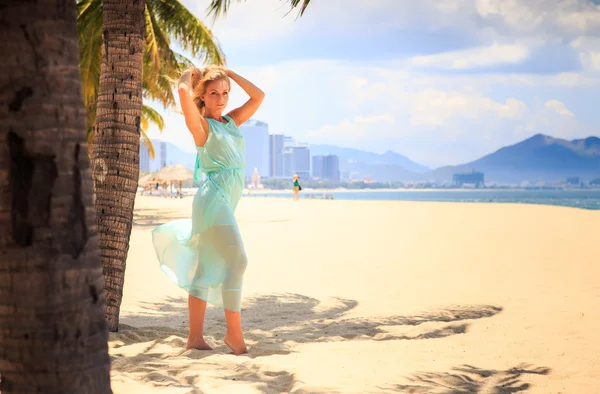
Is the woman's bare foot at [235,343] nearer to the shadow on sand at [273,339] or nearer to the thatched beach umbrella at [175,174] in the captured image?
the shadow on sand at [273,339]

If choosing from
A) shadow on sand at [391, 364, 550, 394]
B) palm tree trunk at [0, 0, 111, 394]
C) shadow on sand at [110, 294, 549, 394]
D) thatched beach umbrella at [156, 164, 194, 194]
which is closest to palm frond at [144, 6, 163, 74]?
shadow on sand at [110, 294, 549, 394]

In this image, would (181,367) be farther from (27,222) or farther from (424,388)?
(27,222)

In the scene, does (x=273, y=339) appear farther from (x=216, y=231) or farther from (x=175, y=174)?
(x=175, y=174)

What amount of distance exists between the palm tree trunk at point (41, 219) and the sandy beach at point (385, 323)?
66.6 inches

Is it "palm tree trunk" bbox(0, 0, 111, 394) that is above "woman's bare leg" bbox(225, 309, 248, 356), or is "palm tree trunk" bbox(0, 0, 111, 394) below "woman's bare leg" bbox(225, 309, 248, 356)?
above

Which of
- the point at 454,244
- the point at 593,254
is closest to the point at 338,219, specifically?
the point at 454,244

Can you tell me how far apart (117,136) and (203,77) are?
101cm

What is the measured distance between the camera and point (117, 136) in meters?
5.15

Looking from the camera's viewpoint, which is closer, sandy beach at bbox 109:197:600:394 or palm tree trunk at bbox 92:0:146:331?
sandy beach at bbox 109:197:600:394

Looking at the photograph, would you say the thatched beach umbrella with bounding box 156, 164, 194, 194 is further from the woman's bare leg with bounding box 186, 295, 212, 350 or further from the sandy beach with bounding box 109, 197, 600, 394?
the woman's bare leg with bounding box 186, 295, 212, 350

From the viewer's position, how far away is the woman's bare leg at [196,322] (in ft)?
15.3

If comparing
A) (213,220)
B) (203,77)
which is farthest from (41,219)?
(203,77)

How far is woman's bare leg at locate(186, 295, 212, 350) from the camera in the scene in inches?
184

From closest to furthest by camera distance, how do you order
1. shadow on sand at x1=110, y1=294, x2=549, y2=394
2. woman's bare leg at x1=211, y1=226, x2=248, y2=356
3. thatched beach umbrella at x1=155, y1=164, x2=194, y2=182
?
shadow on sand at x1=110, y1=294, x2=549, y2=394, woman's bare leg at x1=211, y1=226, x2=248, y2=356, thatched beach umbrella at x1=155, y1=164, x2=194, y2=182
